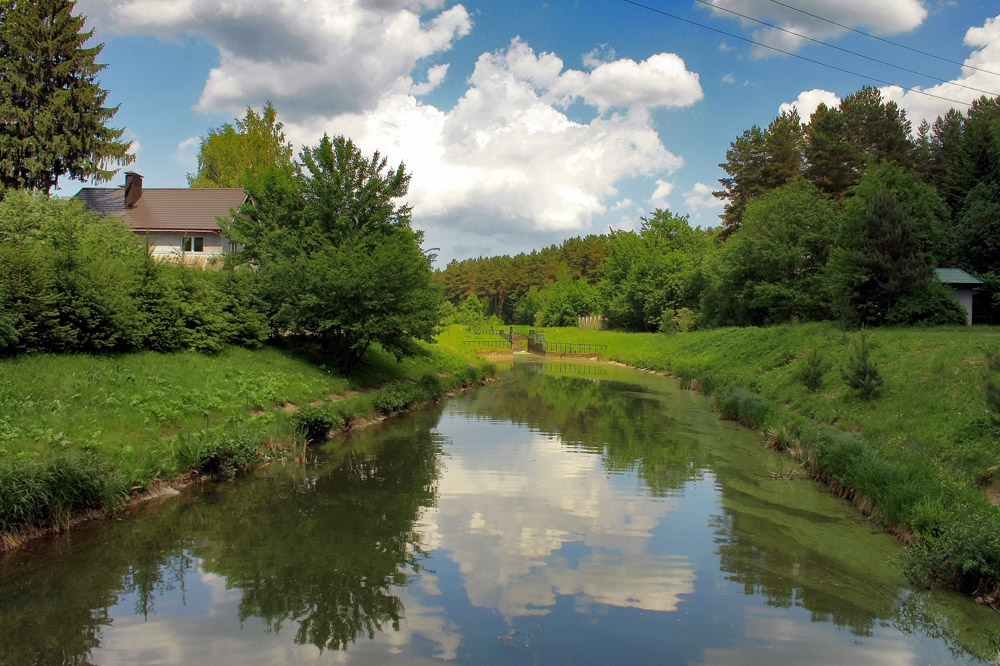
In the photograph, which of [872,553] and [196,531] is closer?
[872,553]

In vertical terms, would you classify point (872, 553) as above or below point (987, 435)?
below

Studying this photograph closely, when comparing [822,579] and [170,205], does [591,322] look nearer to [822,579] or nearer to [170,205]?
[170,205]

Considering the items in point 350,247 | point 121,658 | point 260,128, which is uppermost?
point 260,128

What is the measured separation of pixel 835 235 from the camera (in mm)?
34125

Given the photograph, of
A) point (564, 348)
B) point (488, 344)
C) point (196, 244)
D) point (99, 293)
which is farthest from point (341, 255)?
point (564, 348)

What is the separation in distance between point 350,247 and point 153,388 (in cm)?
990

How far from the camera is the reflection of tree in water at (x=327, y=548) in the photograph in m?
7.08

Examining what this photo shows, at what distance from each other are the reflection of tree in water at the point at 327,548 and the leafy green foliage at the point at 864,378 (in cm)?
1065

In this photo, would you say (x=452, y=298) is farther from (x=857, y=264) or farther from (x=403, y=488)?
(x=403, y=488)

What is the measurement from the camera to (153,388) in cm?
1398

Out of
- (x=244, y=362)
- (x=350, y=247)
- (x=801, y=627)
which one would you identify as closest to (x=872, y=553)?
(x=801, y=627)

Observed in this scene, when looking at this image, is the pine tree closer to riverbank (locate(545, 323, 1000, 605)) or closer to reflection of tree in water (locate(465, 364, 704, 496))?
reflection of tree in water (locate(465, 364, 704, 496))

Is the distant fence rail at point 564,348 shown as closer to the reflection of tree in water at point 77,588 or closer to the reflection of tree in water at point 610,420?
the reflection of tree in water at point 610,420

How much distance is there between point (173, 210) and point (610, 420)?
27.6 m
